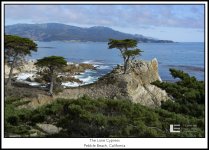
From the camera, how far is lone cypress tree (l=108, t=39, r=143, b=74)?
12.0 metres

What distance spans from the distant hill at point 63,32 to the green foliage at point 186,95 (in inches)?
52.2

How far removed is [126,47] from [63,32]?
3.73 meters

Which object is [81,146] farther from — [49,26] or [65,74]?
[65,74]

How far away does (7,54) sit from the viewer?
37.1 feet

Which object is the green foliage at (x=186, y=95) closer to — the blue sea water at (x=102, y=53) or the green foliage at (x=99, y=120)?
the blue sea water at (x=102, y=53)

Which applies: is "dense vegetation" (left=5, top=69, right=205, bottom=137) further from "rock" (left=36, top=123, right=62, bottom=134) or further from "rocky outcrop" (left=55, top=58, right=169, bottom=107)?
"rocky outcrop" (left=55, top=58, right=169, bottom=107)

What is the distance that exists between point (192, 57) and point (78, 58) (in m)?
2.61

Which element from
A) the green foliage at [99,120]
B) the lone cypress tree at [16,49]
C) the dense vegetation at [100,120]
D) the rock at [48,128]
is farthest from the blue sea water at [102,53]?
the rock at [48,128]

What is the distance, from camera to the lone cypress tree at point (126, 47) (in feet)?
39.5

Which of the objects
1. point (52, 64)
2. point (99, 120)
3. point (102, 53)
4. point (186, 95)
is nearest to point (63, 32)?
point (102, 53)

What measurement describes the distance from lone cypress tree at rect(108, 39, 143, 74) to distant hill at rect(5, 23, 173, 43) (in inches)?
53.4

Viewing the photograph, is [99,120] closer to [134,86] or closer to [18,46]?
[18,46]

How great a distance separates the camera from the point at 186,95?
9.77 metres

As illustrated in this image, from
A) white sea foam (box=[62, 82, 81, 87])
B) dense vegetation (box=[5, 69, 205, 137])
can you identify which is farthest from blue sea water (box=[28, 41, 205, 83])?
dense vegetation (box=[5, 69, 205, 137])
